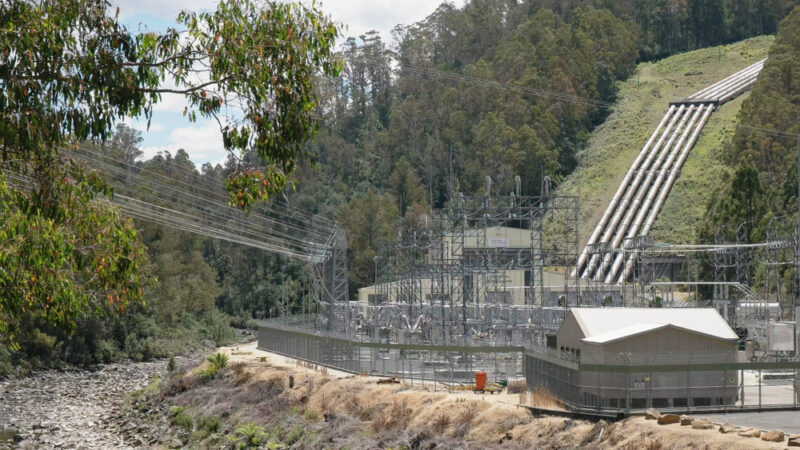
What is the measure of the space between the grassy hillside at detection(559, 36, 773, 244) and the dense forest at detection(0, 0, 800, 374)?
3319 millimetres

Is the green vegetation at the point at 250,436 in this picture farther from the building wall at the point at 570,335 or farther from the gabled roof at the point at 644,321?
the gabled roof at the point at 644,321

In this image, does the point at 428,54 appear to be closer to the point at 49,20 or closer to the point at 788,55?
the point at 788,55

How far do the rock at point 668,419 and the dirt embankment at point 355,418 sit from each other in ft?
0.62

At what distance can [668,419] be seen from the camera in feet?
76.7

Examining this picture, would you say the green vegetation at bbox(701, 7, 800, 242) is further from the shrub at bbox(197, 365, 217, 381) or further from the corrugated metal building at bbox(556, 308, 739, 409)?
the corrugated metal building at bbox(556, 308, 739, 409)

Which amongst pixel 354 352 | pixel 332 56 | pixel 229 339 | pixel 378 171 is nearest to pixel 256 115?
pixel 332 56

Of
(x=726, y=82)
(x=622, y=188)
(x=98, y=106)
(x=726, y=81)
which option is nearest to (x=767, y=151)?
(x=622, y=188)

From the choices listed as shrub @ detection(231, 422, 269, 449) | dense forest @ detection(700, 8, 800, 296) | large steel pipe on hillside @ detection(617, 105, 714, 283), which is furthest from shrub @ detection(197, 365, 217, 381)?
large steel pipe on hillside @ detection(617, 105, 714, 283)

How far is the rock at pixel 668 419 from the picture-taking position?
76.5 ft

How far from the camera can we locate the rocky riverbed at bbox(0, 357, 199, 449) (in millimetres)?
37000

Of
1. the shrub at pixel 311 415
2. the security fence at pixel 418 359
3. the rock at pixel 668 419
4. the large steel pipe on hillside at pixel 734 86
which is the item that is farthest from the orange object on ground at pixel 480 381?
the large steel pipe on hillside at pixel 734 86

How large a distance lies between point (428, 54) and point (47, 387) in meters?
119

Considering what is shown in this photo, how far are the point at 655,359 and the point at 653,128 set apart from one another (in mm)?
103493

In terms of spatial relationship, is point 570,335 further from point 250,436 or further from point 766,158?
point 766,158
